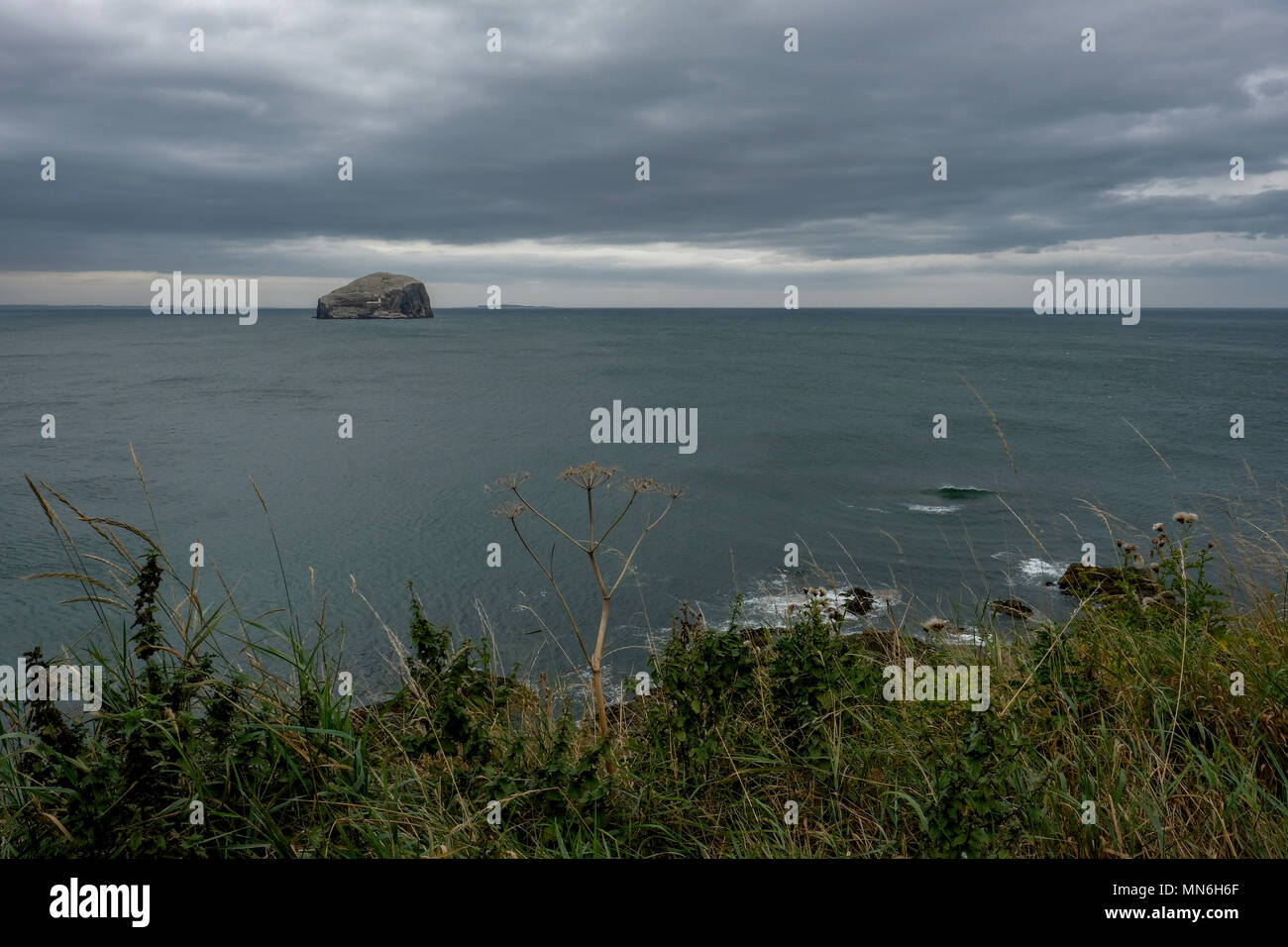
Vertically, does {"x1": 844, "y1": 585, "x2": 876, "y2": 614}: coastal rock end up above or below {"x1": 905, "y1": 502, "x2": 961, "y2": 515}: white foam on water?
above

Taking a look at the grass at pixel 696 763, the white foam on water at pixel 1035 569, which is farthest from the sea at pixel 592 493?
the grass at pixel 696 763

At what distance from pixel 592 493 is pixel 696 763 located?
2956 cm

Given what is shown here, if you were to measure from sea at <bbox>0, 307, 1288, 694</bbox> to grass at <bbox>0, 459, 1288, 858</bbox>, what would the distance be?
0.66m

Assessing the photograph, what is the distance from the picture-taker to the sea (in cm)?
1873

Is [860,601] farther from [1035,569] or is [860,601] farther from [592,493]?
[592,493]

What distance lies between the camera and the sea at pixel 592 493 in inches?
738

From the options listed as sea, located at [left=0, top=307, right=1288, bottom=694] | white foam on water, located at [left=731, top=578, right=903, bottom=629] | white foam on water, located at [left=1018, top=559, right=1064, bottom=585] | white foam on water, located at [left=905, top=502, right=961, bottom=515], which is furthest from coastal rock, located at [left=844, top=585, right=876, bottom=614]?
white foam on water, located at [left=905, top=502, right=961, bottom=515]

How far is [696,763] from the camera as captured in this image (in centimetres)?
420

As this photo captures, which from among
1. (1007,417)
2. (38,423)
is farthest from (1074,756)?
(38,423)

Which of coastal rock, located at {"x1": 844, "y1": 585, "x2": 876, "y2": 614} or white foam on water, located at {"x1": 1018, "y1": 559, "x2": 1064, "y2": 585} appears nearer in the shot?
coastal rock, located at {"x1": 844, "y1": 585, "x2": 876, "y2": 614}

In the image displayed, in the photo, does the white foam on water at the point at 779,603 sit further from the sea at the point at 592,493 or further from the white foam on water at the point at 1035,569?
the white foam on water at the point at 1035,569

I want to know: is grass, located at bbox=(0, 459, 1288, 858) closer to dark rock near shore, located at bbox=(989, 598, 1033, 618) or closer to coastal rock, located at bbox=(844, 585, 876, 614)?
coastal rock, located at bbox=(844, 585, 876, 614)

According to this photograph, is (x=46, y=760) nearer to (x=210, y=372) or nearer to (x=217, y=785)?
(x=217, y=785)

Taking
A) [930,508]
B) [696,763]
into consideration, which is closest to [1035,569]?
[930,508]
